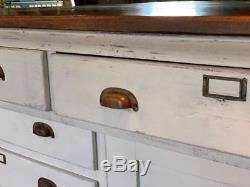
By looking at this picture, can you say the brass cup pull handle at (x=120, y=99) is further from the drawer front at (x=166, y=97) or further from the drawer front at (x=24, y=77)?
the drawer front at (x=24, y=77)

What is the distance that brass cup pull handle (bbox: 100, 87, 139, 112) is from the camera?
65 centimetres

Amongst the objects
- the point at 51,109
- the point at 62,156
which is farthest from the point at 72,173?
the point at 51,109

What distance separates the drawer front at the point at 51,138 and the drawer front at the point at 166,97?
0.08 m

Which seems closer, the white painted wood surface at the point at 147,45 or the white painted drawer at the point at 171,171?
the white painted wood surface at the point at 147,45

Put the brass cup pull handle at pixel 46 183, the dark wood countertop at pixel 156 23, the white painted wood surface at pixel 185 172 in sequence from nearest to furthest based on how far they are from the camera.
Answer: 1. the dark wood countertop at pixel 156 23
2. the white painted wood surface at pixel 185 172
3. the brass cup pull handle at pixel 46 183

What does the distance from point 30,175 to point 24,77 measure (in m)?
0.28

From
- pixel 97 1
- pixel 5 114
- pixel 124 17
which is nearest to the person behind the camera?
pixel 124 17

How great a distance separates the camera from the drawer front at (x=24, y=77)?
77 centimetres

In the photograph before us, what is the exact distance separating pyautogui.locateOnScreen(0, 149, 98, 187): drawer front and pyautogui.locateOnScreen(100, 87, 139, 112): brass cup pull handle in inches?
9.4

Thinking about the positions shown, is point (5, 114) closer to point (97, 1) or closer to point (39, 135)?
point (39, 135)

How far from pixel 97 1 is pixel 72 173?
0.82 meters

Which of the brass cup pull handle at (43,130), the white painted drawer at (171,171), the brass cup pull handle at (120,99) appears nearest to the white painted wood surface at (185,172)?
the white painted drawer at (171,171)

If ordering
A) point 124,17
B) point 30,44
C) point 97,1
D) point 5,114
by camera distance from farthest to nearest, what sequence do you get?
point 97,1
point 5,114
point 30,44
point 124,17

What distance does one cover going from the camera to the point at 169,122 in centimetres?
61
